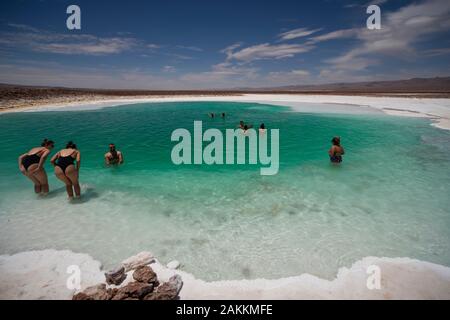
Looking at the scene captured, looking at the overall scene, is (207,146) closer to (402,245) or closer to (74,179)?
(74,179)

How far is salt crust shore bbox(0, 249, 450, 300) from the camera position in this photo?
4.04 m

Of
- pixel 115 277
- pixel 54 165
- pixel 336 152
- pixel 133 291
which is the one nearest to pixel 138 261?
pixel 115 277

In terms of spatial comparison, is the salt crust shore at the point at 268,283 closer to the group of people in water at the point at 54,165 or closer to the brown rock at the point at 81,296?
the brown rock at the point at 81,296

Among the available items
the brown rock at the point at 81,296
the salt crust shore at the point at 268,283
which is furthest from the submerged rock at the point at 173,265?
the brown rock at the point at 81,296

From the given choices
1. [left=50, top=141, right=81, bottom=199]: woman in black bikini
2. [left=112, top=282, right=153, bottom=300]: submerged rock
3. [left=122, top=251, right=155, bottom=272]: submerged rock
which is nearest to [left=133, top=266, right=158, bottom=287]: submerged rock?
[left=112, top=282, right=153, bottom=300]: submerged rock

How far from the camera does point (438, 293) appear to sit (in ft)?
13.1

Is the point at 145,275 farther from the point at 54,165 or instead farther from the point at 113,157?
the point at 113,157

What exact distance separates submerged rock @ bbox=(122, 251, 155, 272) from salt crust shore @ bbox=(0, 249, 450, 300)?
5.2 inches

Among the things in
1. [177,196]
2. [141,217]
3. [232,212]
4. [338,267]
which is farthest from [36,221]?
[338,267]

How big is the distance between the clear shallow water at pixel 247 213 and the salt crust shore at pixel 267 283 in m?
0.24

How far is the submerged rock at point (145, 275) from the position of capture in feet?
13.7

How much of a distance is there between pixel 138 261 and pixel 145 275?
60 centimetres

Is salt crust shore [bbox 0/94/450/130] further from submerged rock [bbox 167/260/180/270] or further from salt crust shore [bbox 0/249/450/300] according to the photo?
submerged rock [bbox 167/260/180/270]

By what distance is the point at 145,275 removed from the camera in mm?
4223
